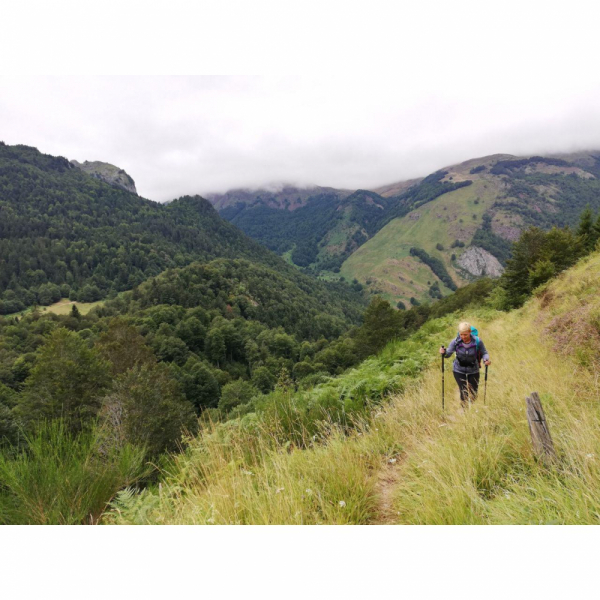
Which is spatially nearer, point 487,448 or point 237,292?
point 487,448

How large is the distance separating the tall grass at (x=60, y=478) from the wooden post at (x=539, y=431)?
409 cm

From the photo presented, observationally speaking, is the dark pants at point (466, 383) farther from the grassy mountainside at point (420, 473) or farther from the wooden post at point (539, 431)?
the wooden post at point (539, 431)

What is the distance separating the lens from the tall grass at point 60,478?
2727 millimetres

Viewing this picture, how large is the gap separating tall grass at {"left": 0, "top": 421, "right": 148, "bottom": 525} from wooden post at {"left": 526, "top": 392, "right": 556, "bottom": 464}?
161 inches

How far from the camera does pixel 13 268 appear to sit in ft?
458

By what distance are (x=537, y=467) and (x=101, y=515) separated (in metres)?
4.00

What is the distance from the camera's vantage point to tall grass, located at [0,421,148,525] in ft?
8.95

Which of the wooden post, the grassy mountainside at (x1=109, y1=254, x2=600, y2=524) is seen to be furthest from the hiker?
the wooden post

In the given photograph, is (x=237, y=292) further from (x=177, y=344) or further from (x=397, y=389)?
(x=397, y=389)

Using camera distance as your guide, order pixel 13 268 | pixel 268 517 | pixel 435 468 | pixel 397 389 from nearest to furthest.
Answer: pixel 268 517 < pixel 435 468 < pixel 397 389 < pixel 13 268

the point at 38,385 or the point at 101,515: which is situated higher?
the point at 101,515

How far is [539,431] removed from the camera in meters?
2.74

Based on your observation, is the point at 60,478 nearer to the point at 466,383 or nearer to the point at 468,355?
the point at 466,383

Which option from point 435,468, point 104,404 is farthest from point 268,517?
point 104,404
